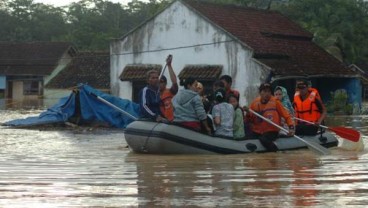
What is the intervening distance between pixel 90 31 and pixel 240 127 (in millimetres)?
58936

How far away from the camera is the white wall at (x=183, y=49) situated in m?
28.1

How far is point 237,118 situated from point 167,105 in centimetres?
118

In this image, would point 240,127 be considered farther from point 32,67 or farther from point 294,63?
point 32,67

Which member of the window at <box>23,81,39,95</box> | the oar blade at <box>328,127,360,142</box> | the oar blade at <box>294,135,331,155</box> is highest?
the oar blade at <box>328,127,360,142</box>

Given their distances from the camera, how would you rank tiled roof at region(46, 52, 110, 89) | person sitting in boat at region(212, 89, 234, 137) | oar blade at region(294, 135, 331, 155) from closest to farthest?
person sitting in boat at region(212, 89, 234, 137)
oar blade at region(294, 135, 331, 155)
tiled roof at region(46, 52, 110, 89)

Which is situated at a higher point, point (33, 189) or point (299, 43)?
point (299, 43)

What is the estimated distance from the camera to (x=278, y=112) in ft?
37.8

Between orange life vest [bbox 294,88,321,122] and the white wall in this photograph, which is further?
the white wall

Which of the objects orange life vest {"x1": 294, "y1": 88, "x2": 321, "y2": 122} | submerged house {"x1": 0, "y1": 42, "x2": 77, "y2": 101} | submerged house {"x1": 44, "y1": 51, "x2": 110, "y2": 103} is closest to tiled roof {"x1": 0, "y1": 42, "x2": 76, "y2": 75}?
submerged house {"x1": 0, "y1": 42, "x2": 77, "y2": 101}

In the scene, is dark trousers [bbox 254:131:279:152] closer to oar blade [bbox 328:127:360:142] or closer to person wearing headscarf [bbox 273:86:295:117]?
person wearing headscarf [bbox 273:86:295:117]

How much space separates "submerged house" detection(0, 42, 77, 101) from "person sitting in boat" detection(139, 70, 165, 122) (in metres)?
39.3

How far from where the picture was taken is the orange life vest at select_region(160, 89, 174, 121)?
11.4m

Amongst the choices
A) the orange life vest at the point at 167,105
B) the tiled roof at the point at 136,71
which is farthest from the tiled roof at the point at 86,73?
the orange life vest at the point at 167,105

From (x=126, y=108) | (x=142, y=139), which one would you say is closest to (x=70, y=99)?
(x=126, y=108)
